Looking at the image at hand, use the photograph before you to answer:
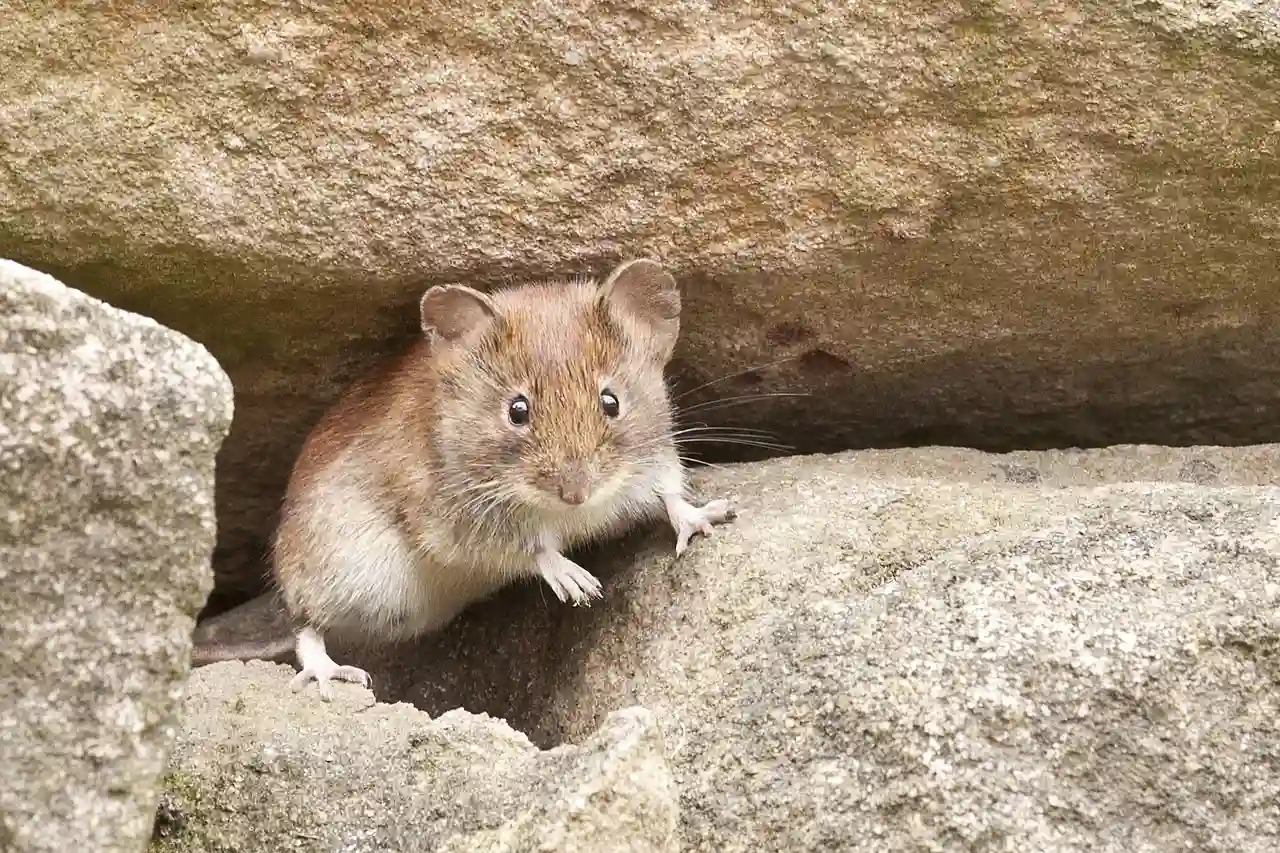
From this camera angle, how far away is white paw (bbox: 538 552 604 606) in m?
3.47

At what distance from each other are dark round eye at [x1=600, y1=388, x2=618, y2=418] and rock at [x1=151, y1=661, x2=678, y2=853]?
0.98 metres

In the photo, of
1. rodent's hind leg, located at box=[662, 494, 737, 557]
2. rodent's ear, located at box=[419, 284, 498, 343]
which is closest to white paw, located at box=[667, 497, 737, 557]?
rodent's hind leg, located at box=[662, 494, 737, 557]

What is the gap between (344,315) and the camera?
357 cm

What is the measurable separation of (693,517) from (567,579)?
1.27 feet

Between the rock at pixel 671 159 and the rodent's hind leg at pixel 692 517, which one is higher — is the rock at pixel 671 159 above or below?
above

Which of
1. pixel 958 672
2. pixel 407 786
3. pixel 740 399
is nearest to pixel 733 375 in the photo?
pixel 740 399

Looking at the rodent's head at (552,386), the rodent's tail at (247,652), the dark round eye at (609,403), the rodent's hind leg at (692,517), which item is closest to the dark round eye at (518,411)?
the rodent's head at (552,386)

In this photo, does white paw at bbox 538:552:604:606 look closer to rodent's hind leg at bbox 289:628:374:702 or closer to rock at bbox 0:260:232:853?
rodent's hind leg at bbox 289:628:374:702

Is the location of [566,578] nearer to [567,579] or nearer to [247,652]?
[567,579]

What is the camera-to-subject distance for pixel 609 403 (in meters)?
3.54

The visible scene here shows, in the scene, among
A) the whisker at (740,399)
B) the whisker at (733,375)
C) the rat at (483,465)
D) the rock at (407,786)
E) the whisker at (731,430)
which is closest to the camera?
the rock at (407,786)

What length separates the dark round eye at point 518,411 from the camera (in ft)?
11.4

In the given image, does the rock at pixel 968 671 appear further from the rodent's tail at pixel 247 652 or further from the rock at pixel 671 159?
the rodent's tail at pixel 247 652

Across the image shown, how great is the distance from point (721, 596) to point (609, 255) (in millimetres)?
989
